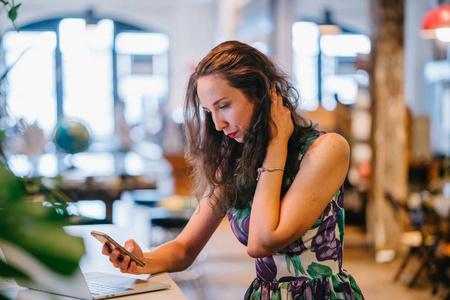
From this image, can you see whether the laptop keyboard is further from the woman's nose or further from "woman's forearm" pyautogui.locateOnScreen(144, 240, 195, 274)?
the woman's nose

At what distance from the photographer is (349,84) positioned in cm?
1272

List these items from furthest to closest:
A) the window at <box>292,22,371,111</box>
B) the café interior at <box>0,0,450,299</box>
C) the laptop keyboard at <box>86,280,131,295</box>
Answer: the window at <box>292,22,371,111</box>
the café interior at <box>0,0,450,299</box>
the laptop keyboard at <box>86,280,131,295</box>

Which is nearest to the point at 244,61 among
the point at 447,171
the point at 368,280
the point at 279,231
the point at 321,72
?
the point at 279,231

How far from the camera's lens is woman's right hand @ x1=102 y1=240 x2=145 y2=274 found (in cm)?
145

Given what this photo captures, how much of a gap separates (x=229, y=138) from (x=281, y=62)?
13.1 feet

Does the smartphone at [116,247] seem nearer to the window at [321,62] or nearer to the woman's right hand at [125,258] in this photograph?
the woman's right hand at [125,258]

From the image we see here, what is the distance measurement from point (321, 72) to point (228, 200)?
11.4 meters

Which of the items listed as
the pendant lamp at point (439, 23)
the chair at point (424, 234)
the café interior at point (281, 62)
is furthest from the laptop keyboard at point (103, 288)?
the pendant lamp at point (439, 23)

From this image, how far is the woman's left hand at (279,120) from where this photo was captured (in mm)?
1523

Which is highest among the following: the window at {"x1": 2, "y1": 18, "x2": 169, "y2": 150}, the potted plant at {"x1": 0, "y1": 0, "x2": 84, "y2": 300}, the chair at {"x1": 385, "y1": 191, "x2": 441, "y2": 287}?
the potted plant at {"x1": 0, "y1": 0, "x2": 84, "y2": 300}

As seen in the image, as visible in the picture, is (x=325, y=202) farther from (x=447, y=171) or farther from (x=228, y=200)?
(x=447, y=171)

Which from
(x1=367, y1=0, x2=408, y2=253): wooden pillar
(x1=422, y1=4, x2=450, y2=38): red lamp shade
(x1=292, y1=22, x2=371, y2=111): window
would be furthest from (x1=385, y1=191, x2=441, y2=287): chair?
(x1=292, y1=22, x2=371, y2=111): window

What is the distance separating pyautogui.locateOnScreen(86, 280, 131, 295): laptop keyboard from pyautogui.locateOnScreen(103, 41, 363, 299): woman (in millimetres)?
75

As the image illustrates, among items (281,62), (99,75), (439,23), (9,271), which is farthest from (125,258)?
(99,75)
